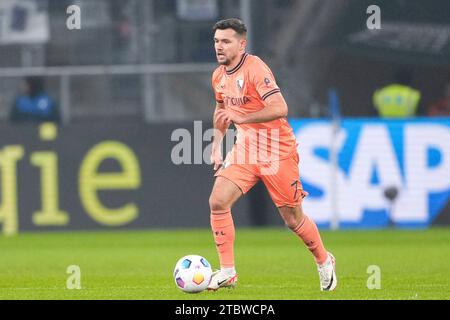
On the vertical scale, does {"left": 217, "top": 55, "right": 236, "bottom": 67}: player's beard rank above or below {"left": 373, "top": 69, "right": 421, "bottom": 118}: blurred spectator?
above

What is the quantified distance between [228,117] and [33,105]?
10307 mm

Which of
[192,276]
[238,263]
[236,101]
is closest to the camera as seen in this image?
[192,276]

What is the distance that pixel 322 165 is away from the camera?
786 inches

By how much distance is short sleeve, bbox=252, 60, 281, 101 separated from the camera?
11016 mm

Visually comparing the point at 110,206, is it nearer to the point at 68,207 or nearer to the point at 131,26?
the point at 68,207

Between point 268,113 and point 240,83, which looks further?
point 240,83

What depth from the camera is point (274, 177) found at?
11156 mm

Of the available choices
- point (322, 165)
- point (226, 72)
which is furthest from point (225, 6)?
point (226, 72)

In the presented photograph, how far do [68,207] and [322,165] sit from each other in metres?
3.75

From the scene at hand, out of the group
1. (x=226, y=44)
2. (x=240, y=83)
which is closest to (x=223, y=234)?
(x=240, y=83)

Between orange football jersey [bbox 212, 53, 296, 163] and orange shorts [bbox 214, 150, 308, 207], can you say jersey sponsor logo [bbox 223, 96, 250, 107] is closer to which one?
orange football jersey [bbox 212, 53, 296, 163]

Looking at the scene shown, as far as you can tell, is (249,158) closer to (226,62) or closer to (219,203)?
(219,203)

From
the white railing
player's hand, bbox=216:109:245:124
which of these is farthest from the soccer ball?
the white railing

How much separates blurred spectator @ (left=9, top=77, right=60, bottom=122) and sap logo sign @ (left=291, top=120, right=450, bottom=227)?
3.81m
